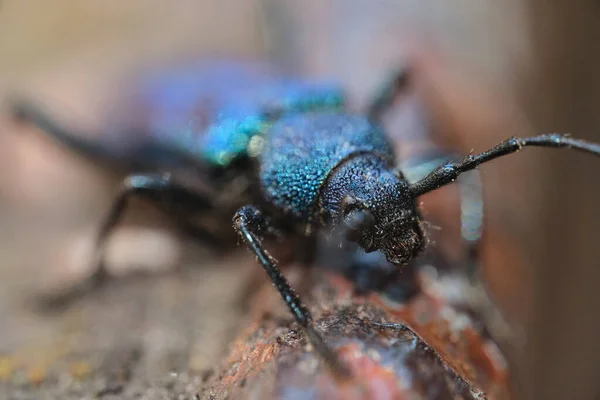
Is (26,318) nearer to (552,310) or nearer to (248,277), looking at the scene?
(248,277)

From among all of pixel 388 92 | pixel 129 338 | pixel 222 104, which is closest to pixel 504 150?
pixel 388 92

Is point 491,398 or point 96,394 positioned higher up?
point 96,394

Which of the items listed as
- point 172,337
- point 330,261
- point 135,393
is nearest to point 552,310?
point 330,261

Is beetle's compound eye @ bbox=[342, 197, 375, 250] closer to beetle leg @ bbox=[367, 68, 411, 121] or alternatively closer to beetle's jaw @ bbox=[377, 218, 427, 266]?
beetle's jaw @ bbox=[377, 218, 427, 266]

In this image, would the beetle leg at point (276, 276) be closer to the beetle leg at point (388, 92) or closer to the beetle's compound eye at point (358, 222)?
the beetle's compound eye at point (358, 222)

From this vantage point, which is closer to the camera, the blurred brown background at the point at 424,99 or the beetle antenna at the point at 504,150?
the beetle antenna at the point at 504,150

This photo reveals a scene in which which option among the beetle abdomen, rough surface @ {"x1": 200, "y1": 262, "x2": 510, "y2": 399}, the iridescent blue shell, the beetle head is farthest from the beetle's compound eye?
the iridescent blue shell

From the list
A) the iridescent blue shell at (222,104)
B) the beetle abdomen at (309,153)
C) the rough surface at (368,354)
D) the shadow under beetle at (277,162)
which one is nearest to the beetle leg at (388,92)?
the shadow under beetle at (277,162)

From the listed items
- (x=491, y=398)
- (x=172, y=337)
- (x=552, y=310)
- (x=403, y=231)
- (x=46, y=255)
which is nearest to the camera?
(x=491, y=398)

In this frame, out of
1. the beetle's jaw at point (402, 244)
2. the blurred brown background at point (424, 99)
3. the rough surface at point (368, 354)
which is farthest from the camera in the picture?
the blurred brown background at point (424, 99)
